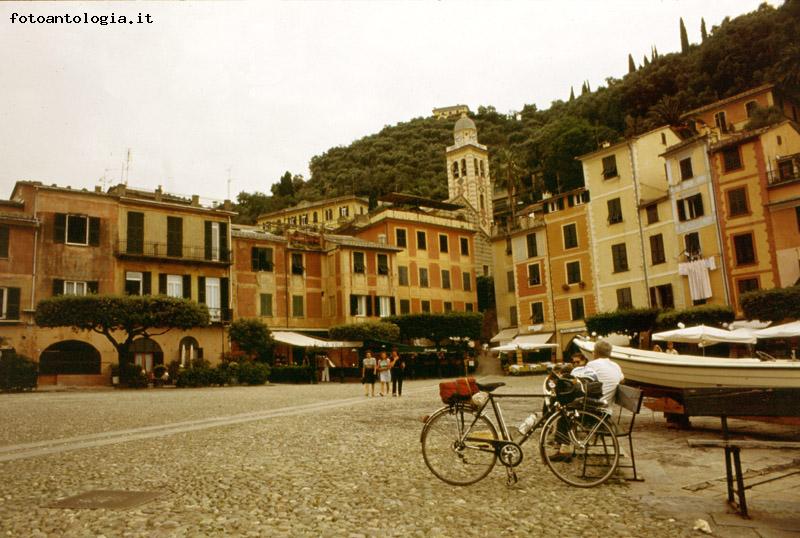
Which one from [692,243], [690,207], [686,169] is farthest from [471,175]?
[692,243]

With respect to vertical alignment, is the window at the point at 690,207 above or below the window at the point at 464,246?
below

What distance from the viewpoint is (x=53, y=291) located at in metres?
33.4

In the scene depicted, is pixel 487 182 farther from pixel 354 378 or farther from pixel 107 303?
pixel 107 303

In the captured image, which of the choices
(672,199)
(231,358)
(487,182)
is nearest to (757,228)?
(672,199)

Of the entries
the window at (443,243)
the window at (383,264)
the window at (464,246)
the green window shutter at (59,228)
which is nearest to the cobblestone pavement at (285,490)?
the green window shutter at (59,228)

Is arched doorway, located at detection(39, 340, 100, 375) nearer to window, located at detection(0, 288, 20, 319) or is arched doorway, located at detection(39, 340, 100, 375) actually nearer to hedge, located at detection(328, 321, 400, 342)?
window, located at detection(0, 288, 20, 319)

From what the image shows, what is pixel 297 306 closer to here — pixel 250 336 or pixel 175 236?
pixel 250 336

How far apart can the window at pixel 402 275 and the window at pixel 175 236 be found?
17.9 metres

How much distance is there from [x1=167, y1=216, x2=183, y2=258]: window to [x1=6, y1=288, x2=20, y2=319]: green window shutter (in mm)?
8697

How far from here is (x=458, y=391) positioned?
21.7 feet

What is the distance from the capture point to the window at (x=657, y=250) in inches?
1550

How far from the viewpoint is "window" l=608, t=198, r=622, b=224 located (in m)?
42.6

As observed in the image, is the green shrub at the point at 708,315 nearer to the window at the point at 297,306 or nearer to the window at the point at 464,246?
the window at the point at 464,246

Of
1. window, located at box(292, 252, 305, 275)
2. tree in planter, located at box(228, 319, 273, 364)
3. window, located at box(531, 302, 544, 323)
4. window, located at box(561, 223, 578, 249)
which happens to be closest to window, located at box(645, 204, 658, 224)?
window, located at box(561, 223, 578, 249)
